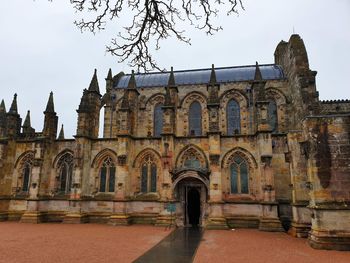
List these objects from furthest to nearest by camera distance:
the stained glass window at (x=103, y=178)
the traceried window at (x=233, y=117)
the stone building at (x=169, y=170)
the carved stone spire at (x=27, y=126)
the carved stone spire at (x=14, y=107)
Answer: the carved stone spire at (x=27, y=126) → the traceried window at (x=233, y=117) → the carved stone spire at (x=14, y=107) → the stained glass window at (x=103, y=178) → the stone building at (x=169, y=170)

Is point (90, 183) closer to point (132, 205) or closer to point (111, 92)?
point (132, 205)

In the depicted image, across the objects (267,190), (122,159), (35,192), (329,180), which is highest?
(122,159)

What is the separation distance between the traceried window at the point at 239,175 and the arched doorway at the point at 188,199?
7.18 feet

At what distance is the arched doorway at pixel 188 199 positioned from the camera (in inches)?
772

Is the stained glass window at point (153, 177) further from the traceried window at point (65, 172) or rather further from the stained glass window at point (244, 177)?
the traceried window at point (65, 172)

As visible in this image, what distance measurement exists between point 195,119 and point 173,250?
17741mm

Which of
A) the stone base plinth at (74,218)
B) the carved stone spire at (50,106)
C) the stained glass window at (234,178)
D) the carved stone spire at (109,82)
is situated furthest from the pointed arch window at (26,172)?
the stained glass window at (234,178)

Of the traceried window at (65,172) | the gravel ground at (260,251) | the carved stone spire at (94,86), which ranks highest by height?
the carved stone spire at (94,86)

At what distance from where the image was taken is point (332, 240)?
11.7 metres

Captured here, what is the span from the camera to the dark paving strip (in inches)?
378

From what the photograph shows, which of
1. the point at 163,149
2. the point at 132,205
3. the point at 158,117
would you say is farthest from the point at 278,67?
the point at 132,205

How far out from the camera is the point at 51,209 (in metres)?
21.3

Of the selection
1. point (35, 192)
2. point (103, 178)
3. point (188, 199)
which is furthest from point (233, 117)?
point (35, 192)

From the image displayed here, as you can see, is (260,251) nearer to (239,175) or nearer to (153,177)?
(239,175)
